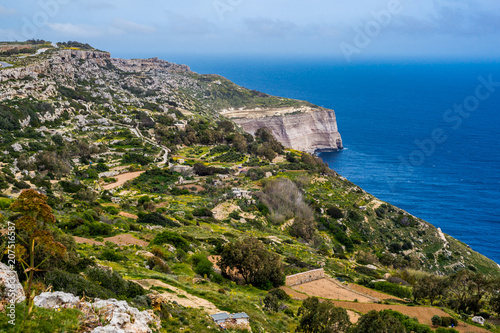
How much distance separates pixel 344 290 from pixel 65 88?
267 ft

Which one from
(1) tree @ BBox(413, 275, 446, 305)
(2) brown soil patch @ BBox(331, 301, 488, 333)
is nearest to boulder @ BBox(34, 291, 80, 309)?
(2) brown soil patch @ BBox(331, 301, 488, 333)

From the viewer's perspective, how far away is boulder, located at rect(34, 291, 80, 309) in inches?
406

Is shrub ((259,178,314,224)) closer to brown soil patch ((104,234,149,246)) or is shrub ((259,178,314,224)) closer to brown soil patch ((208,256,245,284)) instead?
brown soil patch ((208,256,245,284))

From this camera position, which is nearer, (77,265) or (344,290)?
(77,265)

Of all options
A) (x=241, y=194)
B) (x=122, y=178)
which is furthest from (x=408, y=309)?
(x=122, y=178)

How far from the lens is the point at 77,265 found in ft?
52.0

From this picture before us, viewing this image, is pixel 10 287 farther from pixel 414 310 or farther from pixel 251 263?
pixel 414 310

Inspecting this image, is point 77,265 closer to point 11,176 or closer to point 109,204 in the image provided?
point 109,204

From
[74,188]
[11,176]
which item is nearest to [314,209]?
[74,188]

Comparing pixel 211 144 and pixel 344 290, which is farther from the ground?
pixel 211 144

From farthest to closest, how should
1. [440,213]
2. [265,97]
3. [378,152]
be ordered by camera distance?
1. [265,97]
2. [378,152]
3. [440,213]

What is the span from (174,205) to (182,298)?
87.7ft

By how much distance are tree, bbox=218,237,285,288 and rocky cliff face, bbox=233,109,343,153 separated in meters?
106

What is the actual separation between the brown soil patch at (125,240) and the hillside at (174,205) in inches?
9.2
